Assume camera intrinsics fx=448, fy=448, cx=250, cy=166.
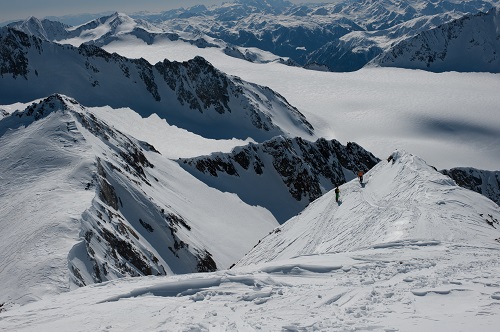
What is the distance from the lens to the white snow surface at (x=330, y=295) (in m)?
15.8

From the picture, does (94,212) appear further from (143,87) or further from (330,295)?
(143,87)

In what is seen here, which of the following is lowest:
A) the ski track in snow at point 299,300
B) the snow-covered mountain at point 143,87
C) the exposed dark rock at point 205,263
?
the exposed dark rock at point 205,263

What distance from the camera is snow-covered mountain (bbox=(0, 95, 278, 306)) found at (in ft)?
103

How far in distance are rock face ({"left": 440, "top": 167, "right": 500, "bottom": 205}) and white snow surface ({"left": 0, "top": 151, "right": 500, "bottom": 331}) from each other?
268 ft

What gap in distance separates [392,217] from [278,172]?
193 feet

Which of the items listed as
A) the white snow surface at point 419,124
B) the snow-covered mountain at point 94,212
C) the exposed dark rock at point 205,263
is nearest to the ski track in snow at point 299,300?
the snow-covered mountain at point 94,212

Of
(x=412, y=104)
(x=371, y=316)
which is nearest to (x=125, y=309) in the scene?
(x=371, y=316)

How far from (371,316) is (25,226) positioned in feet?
98.7

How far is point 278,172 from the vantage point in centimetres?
9106

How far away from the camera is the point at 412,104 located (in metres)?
185

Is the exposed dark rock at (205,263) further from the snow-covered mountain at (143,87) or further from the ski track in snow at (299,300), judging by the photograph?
the snow-covered mountain at (143,87)

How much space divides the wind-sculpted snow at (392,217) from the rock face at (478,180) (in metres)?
68.5

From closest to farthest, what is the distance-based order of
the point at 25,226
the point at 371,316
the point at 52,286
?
the point at 371,316 < the point at 52,286 < the point at 25,226

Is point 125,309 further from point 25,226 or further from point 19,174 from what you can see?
point 19,174
